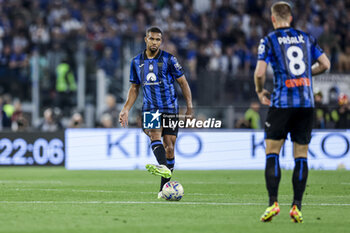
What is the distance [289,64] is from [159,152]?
3.05 m

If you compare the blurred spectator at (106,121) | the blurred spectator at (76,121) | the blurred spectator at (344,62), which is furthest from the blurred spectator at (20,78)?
the blurred spectator at (344,62)

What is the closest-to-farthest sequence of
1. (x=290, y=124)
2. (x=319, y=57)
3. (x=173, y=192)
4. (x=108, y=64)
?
1. (x=290, y=124)
2. (x=319, y=57)
3. (x=173, y=192)
4. (x=108, y=64)

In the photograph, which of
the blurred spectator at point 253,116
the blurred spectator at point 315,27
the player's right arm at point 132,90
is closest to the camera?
the player's right arm at point 132,90

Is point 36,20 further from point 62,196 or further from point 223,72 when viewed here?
point 62,196

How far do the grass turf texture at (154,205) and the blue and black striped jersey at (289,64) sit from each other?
124cm

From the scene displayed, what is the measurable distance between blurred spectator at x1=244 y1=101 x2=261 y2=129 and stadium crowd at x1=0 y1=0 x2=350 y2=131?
148 cm

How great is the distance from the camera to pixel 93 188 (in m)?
12.4

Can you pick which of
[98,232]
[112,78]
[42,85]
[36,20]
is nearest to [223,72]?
[112,78]

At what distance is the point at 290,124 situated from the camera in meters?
7.71

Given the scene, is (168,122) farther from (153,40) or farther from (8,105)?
(8,105)

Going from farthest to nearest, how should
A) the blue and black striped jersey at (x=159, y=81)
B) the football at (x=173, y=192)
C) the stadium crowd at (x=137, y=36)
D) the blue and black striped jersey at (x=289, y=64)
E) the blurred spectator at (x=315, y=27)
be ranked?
the blurred spectator at (x=315, y=27), the stadium crowd at (x=137, y=36), the blue and black striped jersey at (x=159, y=81), the football at (x=173, y=192), the blue and black striped jersey at (x=289, y=64)

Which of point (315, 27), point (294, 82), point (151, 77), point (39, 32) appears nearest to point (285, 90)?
point (294, 82)

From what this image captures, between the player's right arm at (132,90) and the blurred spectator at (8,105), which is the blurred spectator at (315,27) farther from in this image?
the player's right arm at (132,90)

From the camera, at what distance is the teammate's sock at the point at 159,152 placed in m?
10.1
